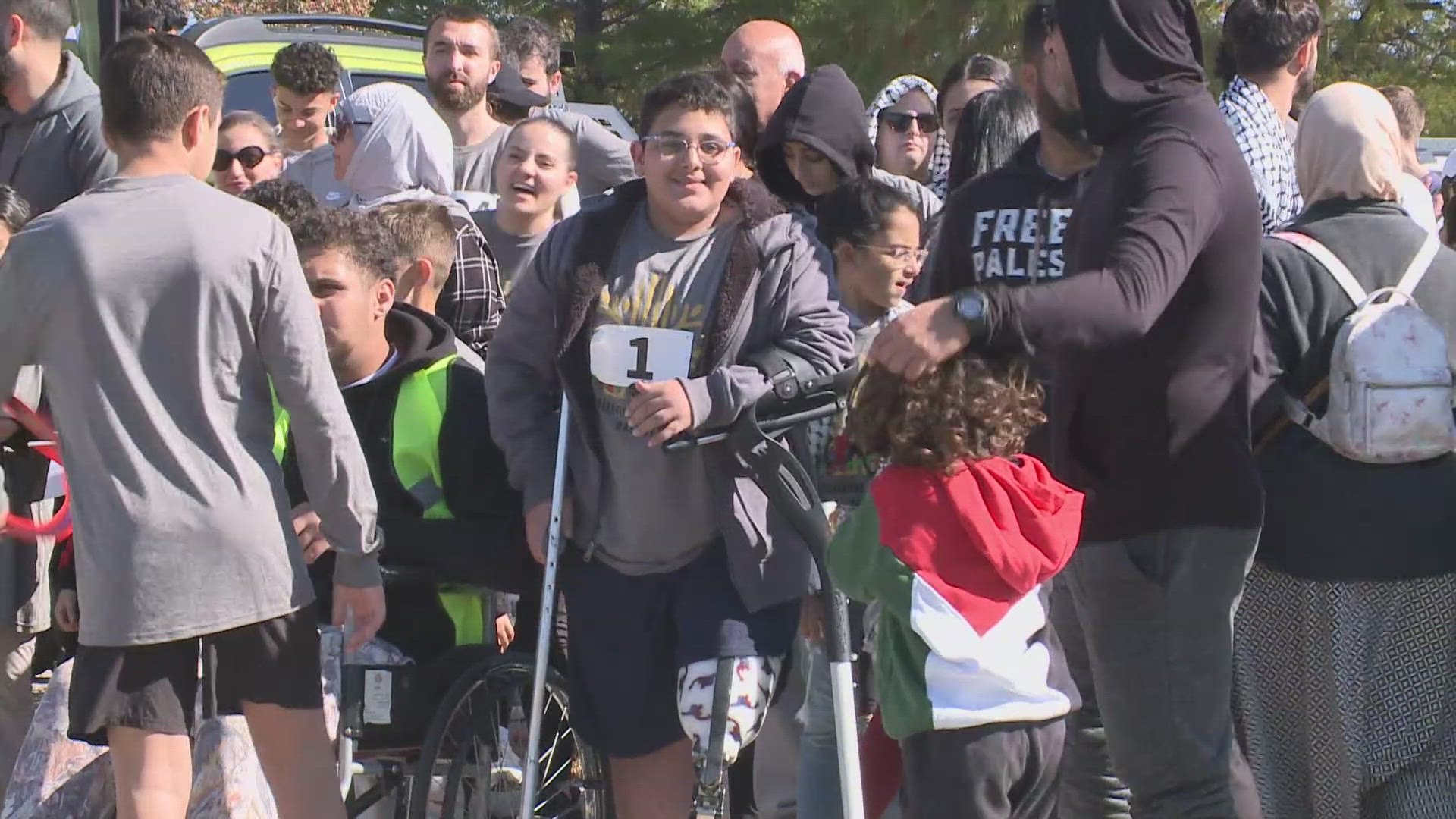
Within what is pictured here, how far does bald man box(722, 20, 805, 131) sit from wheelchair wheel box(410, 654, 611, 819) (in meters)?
2.30

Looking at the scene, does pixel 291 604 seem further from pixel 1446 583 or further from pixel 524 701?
pixel 1446 583

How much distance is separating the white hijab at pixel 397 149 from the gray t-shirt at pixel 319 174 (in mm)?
218

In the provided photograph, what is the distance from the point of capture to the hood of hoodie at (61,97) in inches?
233

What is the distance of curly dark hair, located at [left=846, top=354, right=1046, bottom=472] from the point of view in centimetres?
345

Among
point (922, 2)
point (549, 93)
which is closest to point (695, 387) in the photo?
point (549, 93)

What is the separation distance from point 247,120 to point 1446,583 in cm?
431

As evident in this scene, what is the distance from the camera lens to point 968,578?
11.5 ft

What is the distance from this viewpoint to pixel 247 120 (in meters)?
6.62

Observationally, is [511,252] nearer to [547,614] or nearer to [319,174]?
[319,174]

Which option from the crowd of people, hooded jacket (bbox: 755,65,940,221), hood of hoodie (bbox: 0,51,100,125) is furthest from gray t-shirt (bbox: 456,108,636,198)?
hooded jacket (bbox: 755,65,940,221)

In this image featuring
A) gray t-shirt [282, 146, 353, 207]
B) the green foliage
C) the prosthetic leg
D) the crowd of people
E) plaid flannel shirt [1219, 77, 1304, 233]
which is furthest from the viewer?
the green foliage

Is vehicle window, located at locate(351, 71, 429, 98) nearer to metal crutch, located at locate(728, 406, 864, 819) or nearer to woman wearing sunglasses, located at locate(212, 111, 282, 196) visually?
woman wearing sunglasses, located at locate(212, 111, 282, 196)

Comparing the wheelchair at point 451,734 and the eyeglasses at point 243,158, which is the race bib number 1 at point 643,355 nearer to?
the wheelchair at point 451,734

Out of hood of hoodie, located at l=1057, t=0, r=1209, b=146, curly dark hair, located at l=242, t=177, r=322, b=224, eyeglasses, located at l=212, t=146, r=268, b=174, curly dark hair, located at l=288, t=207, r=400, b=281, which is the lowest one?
curly dark hair, located at l=288, t=207, r=400, b=281
